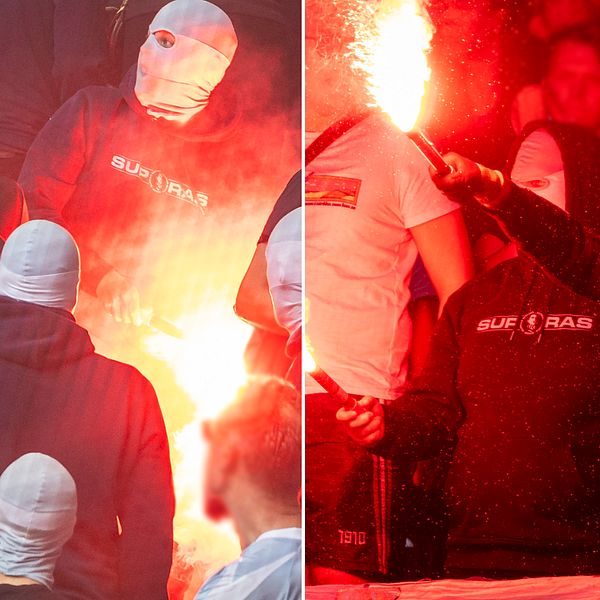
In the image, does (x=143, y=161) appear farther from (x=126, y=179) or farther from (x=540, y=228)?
(x=540, y=228)

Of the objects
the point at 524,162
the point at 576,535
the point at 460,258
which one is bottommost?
the point at 576,535

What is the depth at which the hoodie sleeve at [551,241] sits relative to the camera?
7.92 feet

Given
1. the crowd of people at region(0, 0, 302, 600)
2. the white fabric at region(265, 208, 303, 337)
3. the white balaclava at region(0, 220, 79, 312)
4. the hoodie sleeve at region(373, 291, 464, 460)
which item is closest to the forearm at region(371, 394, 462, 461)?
the hoodie sleeve at region(373, 291, 464, 460)

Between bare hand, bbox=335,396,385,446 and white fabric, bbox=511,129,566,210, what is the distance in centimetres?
80

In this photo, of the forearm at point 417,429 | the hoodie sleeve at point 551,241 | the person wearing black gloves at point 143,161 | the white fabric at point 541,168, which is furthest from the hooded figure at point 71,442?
the white fabric at point 541,168

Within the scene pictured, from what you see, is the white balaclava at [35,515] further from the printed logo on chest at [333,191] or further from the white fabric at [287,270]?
the printed logo on chest at [333,191]

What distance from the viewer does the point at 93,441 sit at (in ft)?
7.79

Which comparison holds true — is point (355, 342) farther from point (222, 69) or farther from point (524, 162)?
point (222, 69)

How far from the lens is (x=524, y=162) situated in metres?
2.48

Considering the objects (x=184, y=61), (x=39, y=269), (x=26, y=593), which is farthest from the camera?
(x=184, y=61)

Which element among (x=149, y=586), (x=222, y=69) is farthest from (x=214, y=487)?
(x=222, y=69)

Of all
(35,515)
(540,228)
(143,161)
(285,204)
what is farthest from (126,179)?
(540,228)

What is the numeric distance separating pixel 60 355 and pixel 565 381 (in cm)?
146

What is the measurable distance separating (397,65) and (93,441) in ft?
4.70
